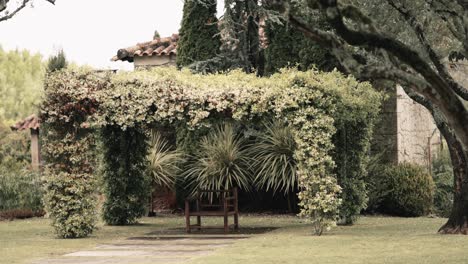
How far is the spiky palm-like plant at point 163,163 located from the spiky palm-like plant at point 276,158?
7.33 feet

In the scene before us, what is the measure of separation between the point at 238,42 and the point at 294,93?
8627 millimetres

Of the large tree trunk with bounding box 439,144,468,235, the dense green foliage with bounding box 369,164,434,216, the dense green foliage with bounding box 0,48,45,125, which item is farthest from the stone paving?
the dense green foliage with bounding box 0,48,45,125

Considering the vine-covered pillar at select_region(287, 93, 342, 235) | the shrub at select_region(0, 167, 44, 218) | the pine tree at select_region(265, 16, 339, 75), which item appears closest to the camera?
the vine-covered pillar at select_region(287, 93, 342, 235)

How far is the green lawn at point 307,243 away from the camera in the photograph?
45.0 ft

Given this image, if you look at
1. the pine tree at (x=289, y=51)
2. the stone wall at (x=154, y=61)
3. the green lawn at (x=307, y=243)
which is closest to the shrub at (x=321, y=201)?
the green lawn at (x=307, y=243)

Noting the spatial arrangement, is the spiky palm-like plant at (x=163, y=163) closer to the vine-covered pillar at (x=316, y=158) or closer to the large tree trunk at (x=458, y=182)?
the vine-covered pillar at (x=316, y=158)

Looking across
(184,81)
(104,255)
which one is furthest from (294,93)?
(104,255)

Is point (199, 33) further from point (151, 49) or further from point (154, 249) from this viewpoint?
point (154, 249)

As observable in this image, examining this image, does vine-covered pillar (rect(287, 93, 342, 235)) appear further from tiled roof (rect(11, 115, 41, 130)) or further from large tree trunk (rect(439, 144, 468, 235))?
tiled roof (rect(11, 115, 41, 130))

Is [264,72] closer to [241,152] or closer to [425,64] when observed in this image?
[241,152]

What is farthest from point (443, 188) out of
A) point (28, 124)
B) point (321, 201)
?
point (28, 124)

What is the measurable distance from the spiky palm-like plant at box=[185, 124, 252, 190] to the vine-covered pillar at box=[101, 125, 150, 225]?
6.60ft

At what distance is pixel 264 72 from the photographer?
998 inches

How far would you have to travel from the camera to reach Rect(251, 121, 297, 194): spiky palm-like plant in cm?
2298
